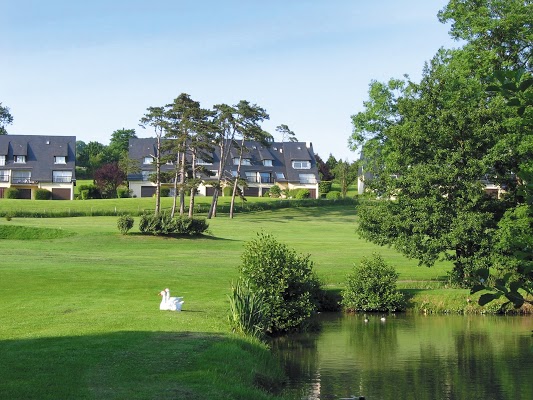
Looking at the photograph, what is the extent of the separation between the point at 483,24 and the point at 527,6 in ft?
9.03

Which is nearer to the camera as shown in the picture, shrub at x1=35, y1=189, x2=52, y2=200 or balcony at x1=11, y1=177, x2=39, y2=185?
shrub at x1=35, y1=189, x2=52, y2=200

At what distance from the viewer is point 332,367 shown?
950 inches

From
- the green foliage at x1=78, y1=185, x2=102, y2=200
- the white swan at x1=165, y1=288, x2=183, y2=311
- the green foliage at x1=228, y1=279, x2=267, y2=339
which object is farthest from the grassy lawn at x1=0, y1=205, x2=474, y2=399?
the green foliage at x1=78, y1=185, x2=102, y2=200

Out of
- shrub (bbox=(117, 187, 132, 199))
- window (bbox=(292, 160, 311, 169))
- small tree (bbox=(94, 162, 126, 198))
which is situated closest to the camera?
shrub (bbox=(117, 187, 132, 199))

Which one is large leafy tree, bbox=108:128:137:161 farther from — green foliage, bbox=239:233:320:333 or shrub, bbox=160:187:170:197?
green foliage, bbox=239:233:320:333

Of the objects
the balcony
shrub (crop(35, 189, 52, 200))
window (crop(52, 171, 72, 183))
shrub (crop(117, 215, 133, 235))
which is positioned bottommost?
shrub (crop(117, 215, 133, 235))

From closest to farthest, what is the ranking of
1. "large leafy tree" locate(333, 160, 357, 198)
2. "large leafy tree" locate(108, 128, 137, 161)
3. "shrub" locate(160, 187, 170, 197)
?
"shrub" locate(160, 187, 170, 197)
"large leafy tree" locate(333, 160, 357, 198)
"large leafy tree" locate(108, 128, 137, 161)

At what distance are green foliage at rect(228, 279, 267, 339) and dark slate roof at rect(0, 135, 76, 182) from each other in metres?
108

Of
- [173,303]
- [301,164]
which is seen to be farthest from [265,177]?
[173,303]

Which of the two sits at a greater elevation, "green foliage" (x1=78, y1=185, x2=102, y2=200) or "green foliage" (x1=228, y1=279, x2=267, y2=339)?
"green foliage" (x1=78, y1=185, x2=102, y2=200)

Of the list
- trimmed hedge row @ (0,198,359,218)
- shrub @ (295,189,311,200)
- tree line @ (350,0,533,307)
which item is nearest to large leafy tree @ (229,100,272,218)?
trimmed hedge row @ (0,198,359,218)

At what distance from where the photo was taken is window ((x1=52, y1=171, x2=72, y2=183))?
128125 millimetres

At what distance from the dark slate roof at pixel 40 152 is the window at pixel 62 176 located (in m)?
0.55

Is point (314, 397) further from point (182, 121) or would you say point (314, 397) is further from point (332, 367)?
point (182, 121)
